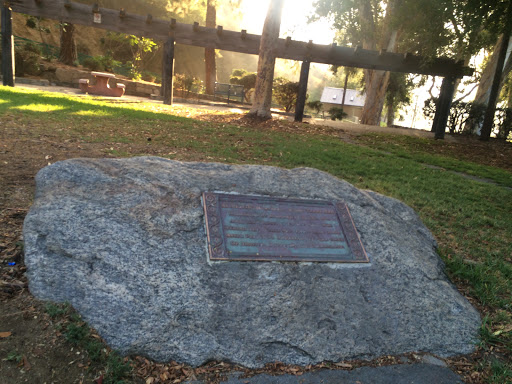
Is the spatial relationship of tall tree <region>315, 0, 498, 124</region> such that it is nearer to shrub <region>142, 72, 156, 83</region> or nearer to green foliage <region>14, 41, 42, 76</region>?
shrub <region>142, 72, 156, 83</region>

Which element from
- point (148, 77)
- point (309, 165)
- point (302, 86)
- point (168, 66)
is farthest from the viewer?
point (148, 77)

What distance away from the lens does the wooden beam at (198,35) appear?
45.3 ft

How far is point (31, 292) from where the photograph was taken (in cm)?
254

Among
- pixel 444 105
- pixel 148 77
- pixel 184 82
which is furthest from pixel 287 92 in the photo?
pixel 444 105

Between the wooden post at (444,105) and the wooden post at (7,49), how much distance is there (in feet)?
48.7

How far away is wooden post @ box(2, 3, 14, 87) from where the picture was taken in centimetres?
1318

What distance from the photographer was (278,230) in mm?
3383

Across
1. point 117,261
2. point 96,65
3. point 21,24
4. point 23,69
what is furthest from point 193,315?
point 21,24

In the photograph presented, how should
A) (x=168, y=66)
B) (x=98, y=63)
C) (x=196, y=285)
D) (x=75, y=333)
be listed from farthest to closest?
(x=98, y=63) < (x=168, y=66) < (x=196, y=285) < (x=75, y=333)

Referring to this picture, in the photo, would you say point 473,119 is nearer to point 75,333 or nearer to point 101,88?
point 101,88

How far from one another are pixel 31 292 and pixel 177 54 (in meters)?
42.3

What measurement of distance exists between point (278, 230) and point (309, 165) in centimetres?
412

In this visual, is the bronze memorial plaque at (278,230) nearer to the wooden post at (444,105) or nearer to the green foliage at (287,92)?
the wooden post at (444,105)

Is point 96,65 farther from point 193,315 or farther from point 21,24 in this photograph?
point 193,315
